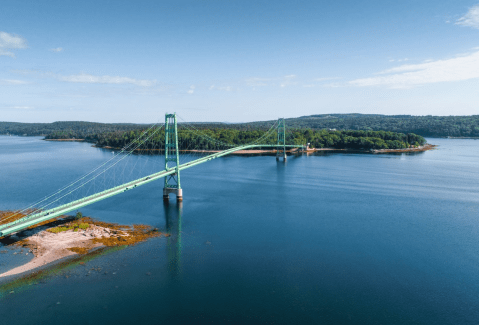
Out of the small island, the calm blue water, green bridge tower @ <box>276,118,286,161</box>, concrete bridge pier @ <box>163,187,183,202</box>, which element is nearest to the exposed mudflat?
the small island

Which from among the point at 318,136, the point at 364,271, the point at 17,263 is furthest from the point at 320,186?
the point at 318,136

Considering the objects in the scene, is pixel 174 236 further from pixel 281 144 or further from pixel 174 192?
pixel 281 144

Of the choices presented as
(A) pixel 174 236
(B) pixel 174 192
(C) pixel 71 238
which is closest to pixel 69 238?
(C) pixel 71 238

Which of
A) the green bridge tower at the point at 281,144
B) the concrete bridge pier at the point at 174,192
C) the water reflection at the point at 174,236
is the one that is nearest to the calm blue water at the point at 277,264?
the water reflection at the point at 174,236

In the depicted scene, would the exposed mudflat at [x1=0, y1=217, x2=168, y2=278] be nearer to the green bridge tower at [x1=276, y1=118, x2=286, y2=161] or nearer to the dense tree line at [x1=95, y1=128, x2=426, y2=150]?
the green bridge tower at [x1=276, y1=118, x2=286, y2=161]

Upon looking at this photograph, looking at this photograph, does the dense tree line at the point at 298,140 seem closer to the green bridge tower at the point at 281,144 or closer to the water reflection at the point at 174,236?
the green bridge tower at the point at 281,144
